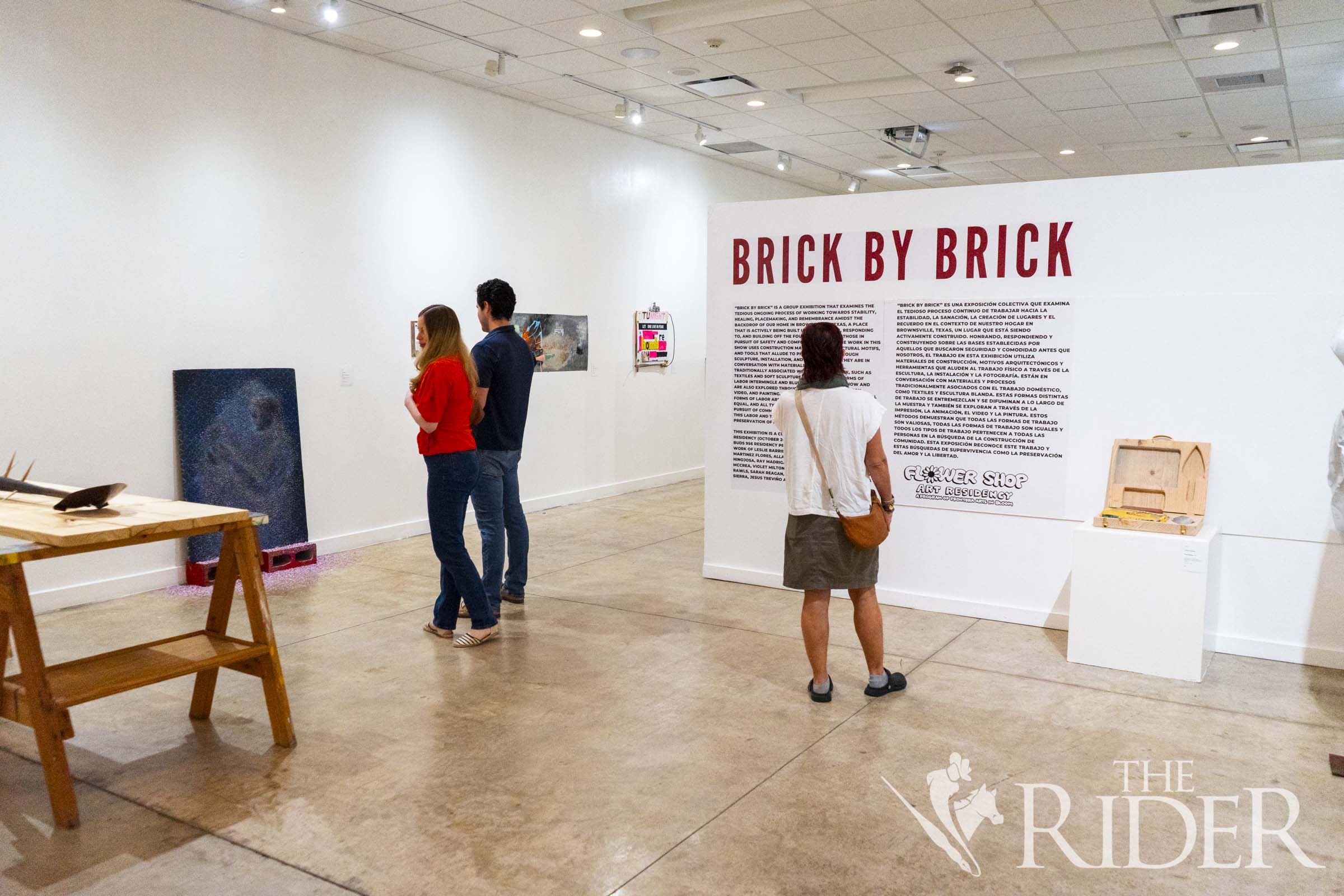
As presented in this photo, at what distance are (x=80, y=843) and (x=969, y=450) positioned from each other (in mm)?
4239

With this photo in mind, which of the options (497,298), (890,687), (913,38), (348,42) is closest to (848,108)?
(913,38)

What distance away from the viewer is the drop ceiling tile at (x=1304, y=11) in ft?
19.6

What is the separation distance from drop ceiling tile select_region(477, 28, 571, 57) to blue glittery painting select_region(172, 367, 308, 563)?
8.75ft

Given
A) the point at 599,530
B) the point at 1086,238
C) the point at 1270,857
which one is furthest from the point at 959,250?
the point at 599,530

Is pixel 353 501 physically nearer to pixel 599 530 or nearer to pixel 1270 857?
pixel 599 530

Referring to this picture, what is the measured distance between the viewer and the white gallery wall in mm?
5438

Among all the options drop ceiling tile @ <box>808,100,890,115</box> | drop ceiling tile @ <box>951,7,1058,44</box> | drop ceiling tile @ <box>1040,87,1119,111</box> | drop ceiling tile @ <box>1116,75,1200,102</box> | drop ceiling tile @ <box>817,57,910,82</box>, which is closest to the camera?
drop ceiling tile @ <box>951,7,1058,44</box>

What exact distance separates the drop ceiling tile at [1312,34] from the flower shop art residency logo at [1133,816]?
208 inches

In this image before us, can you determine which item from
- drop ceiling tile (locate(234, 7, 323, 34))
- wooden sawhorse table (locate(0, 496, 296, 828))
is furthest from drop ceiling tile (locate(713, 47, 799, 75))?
wooden sawhorse table (locate(0, 496, 296, 828))

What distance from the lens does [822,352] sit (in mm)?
3896

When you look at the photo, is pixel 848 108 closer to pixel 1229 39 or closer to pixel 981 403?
pixel 1229 39

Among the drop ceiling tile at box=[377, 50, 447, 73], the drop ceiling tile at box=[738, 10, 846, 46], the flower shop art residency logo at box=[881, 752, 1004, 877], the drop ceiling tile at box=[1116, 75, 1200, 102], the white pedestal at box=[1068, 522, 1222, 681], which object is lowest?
the flower shop art residency logo at box=[881, 752, 1004, 877]

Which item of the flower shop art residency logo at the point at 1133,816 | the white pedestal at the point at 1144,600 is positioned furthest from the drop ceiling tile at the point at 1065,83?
the flower shop art residency logo at the point at 1133,816

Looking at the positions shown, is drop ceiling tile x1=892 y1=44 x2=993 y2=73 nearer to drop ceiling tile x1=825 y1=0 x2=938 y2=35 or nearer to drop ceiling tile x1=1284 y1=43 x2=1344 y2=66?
drop ceiling tile x1=825 y1=0 x2=938 y2=35
